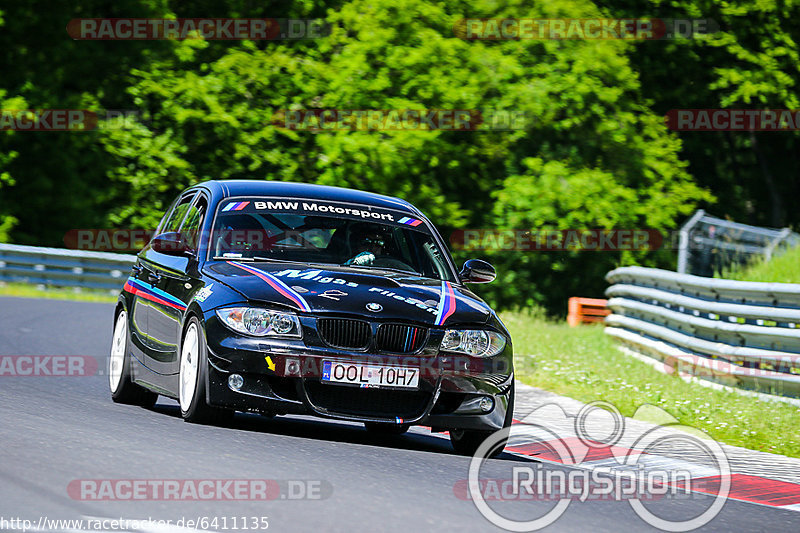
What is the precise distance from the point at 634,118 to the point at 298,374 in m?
22.8

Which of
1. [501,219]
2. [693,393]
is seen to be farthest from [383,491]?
[501,219]

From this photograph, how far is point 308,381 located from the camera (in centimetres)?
812

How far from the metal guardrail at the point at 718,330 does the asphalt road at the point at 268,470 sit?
3.87 m

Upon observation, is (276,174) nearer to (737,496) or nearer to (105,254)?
(105,254)

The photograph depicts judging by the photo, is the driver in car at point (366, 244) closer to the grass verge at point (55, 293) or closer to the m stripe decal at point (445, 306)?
the m stripe decal at point (445, 306)

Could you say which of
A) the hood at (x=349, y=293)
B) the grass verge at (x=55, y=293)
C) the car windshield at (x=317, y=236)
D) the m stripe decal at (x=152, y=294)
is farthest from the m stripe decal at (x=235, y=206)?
the grass verge at (x=55, y=293)

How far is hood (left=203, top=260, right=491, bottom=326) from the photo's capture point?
825 centimetres

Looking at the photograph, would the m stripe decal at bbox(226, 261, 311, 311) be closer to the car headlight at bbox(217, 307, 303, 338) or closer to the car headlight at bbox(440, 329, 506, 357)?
the car headlight at bbox(217, 307, 303, 338)

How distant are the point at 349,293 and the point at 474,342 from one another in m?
0.87

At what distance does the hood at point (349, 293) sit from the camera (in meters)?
A: 8.25

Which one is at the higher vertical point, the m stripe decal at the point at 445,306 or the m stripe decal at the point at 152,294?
the m stripe decal at the point at 445,306

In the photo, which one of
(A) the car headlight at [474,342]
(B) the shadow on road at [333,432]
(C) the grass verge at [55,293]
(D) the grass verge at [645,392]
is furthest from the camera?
(C) the grass verge at [55,293]

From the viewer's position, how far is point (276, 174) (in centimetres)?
3008

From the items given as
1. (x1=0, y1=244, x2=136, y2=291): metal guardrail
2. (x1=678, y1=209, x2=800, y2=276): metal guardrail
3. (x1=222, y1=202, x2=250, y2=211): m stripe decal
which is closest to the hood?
(x1=222, y1=202, x2=250, y2=211): m stripe decal
